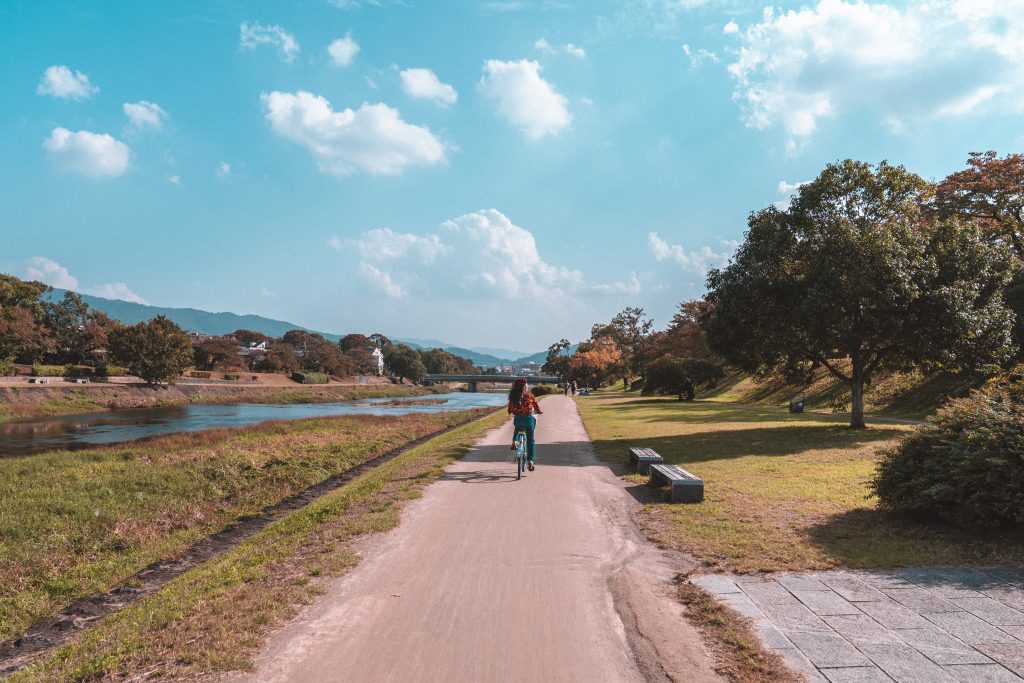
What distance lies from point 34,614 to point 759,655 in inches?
331

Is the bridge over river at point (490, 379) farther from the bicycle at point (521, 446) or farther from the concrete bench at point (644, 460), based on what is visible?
the bicycle at point (521, 446)

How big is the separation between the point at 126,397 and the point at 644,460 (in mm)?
62528

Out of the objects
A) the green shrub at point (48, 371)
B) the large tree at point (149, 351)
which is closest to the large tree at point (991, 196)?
the large tree at point (149, 351)

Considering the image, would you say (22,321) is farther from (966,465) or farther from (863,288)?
(966,465)

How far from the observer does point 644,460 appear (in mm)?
11391

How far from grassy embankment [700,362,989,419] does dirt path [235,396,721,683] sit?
18.9m

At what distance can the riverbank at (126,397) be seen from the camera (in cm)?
4500

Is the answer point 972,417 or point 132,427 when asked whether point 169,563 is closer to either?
point 972,417

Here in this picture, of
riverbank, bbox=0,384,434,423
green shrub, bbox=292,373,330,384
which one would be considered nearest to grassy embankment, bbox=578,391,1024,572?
riverbank, bbox=0,384,434,423

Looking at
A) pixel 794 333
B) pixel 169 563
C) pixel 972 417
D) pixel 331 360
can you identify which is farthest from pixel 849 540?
pixel 331 360

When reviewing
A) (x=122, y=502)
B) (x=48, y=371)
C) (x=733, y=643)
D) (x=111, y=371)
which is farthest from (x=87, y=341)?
(x=733, y=643)

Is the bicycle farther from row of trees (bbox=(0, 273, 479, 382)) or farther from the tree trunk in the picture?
row of trees (bbox=(0, 273, 479, 382))

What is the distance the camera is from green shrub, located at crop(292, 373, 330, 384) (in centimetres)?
10843

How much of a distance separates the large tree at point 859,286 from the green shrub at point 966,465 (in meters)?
8.25
